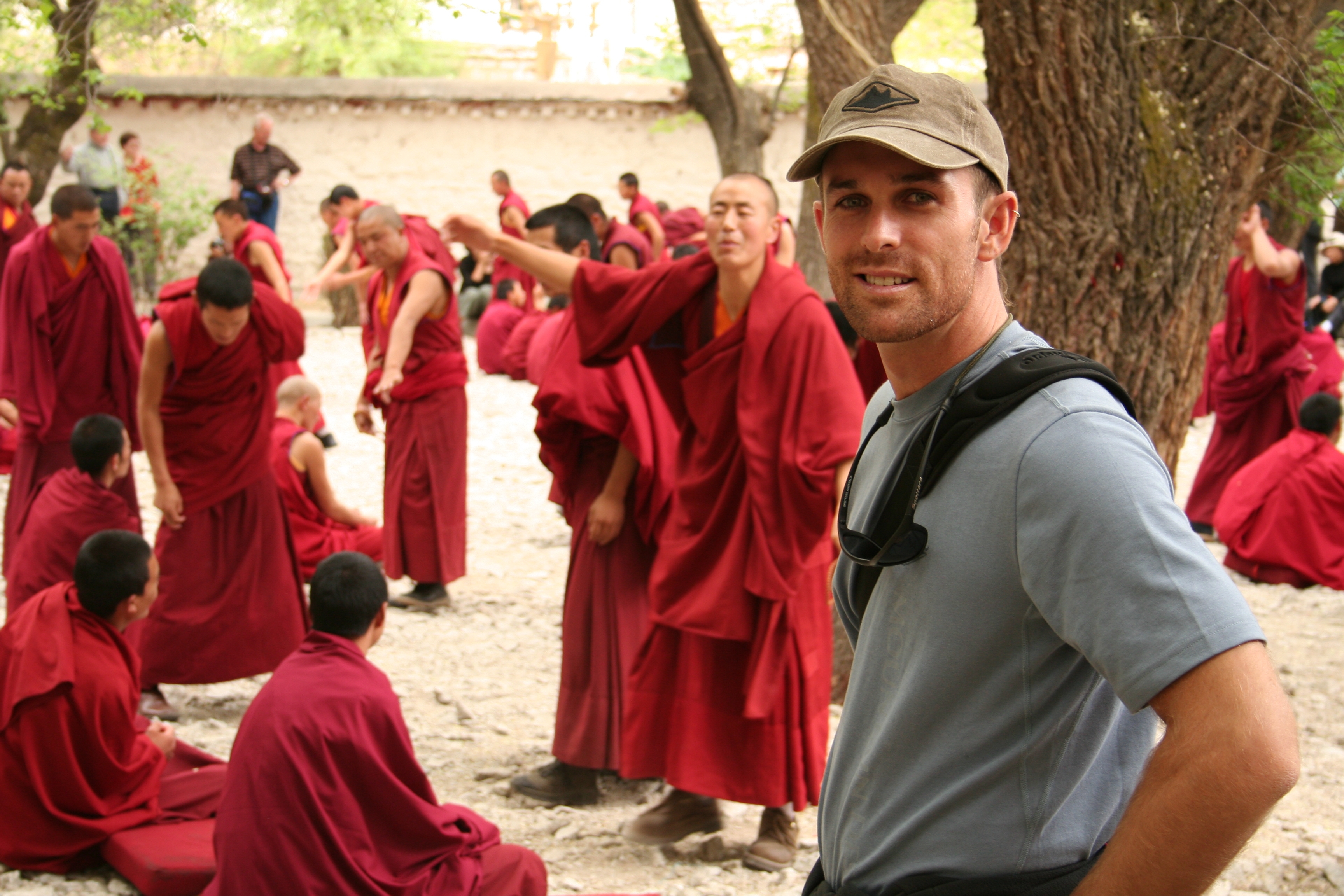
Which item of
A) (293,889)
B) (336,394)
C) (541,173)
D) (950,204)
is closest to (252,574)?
(293,889)

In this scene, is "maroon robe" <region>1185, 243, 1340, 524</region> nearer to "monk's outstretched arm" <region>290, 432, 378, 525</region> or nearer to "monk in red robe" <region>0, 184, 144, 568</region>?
"monk's outstretched arm" <region>290, 432, 378, 525</region>

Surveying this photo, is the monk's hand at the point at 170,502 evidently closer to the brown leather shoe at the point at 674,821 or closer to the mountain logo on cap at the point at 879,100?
the brown leather shoe at the point at 674,821

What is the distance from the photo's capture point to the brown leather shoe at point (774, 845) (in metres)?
3.39

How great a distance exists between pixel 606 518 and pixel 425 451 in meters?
2.14

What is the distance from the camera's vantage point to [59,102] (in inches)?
235

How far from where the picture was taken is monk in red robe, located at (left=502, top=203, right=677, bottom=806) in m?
3.84

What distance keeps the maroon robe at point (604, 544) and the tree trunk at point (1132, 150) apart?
3.81 feet

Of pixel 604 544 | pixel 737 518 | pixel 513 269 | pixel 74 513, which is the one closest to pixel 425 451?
pixel 74 513

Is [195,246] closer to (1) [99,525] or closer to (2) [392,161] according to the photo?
(2) [392,161]

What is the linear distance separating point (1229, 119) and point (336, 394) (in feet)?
27.3

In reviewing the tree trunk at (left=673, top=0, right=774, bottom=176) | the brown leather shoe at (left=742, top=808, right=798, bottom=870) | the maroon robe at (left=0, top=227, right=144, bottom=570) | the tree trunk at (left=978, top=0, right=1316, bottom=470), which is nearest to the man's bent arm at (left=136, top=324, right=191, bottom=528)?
the maroon robe at (left=0, top=227, right=144, bottom=570)

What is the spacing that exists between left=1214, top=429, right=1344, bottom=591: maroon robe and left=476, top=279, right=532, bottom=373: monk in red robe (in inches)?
261

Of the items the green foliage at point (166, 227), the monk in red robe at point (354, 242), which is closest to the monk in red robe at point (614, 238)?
the monk in red robe at point (354, 242)

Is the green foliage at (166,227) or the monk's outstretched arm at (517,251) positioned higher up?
the monk's outstretched arm at (517,251)
